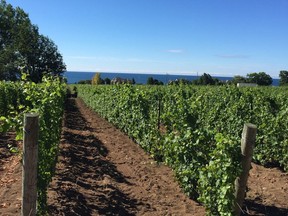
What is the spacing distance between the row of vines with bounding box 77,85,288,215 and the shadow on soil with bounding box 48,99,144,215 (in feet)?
3.46

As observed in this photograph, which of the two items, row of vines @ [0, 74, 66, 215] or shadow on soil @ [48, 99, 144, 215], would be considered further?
shadow on soil @ [48, 99, 144, 215]

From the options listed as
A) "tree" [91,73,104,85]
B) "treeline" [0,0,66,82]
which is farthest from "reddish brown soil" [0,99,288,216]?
"tree" [91,73,104,85]

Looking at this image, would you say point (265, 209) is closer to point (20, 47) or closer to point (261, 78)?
point (20, 47)

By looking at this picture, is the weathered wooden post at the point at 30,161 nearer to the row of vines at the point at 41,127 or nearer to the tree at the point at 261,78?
the row of vines at the point at 41,127

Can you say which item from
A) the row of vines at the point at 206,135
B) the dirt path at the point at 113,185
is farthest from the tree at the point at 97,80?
the dirt path at the point at 113,185

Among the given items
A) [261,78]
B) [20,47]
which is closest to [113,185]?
[20,47]

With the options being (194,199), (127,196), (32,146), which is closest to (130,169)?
(127,196)

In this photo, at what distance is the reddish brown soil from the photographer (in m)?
5.23

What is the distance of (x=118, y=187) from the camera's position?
6297mm

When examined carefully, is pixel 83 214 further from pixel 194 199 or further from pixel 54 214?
pixel 194 199

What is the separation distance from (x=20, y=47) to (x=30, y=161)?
60.0m

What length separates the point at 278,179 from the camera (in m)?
7.12

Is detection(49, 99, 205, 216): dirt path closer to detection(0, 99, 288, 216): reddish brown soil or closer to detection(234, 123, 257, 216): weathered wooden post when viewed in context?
detection(0, 99, 288, 216): reddish brown soil

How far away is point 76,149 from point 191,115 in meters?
4.20
